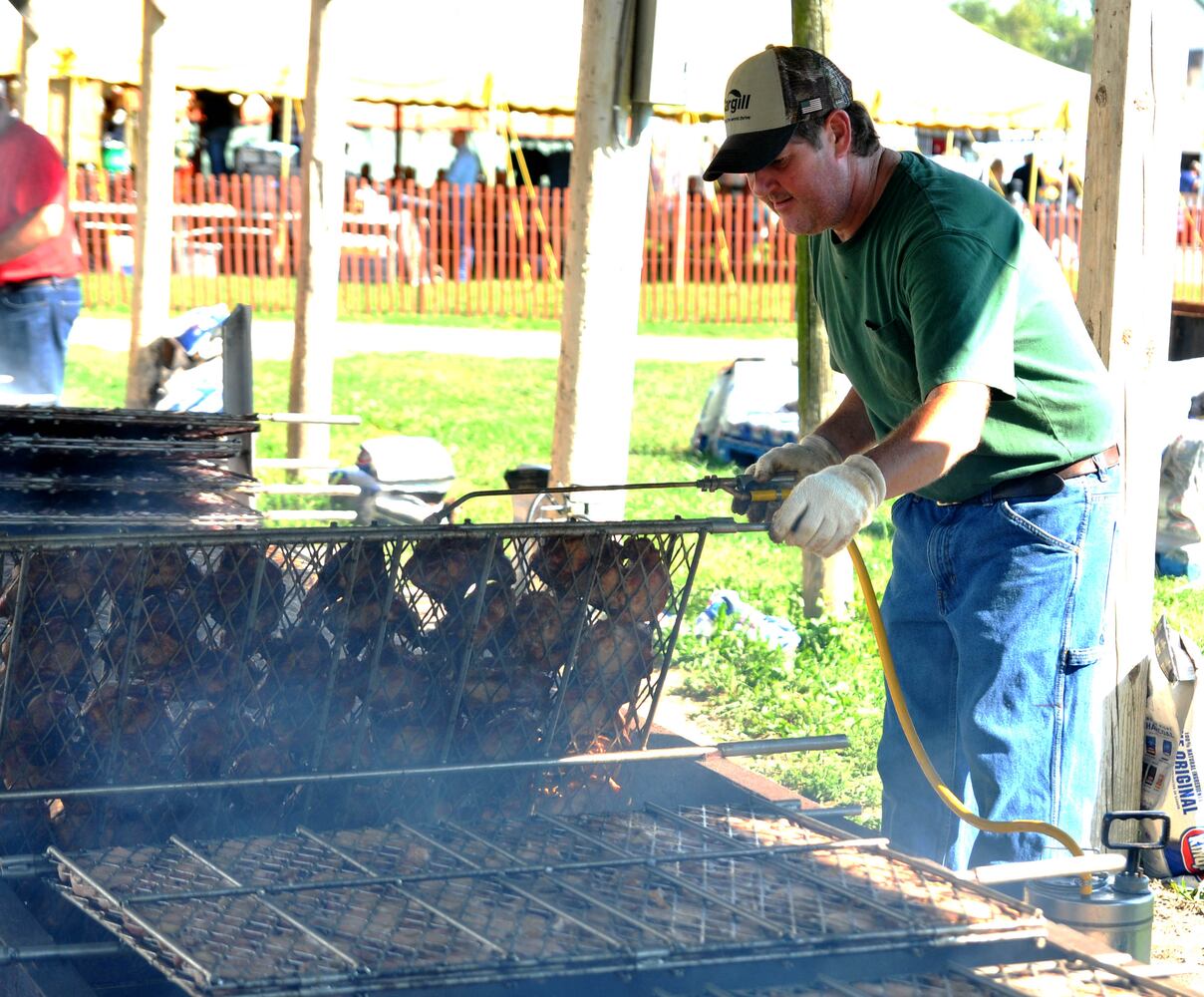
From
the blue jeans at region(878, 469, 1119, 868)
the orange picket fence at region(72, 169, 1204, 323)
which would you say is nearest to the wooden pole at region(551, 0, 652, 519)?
the blue jeans at region(878, 469, 1119, 868)

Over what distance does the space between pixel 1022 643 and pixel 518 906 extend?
1.30 m

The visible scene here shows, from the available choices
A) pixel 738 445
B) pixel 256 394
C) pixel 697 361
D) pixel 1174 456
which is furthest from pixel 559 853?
pixel 697 361

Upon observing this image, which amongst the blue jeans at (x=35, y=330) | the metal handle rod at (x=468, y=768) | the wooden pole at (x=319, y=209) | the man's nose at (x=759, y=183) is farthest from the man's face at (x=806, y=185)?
the wooden pole at (x=319, y=209)

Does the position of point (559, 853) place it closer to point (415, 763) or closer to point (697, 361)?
point (415, 763)

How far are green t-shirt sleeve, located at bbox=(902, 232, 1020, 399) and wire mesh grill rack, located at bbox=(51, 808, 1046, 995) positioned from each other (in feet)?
2.65

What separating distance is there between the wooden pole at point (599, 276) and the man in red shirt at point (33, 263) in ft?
7.29

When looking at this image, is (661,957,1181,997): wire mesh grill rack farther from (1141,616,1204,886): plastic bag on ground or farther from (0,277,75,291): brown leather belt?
(0,277,75,291): brown leather belt

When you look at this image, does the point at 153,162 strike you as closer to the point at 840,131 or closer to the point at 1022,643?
the point at 840,131

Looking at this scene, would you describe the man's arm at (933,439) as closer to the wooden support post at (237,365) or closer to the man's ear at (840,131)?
the man's ear at (840,131)

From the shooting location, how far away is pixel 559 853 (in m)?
2.51

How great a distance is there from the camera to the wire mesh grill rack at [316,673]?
2555 mm

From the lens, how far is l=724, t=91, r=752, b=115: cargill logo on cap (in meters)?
2.99

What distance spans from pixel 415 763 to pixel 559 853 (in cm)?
42

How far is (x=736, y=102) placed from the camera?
3031 mm
